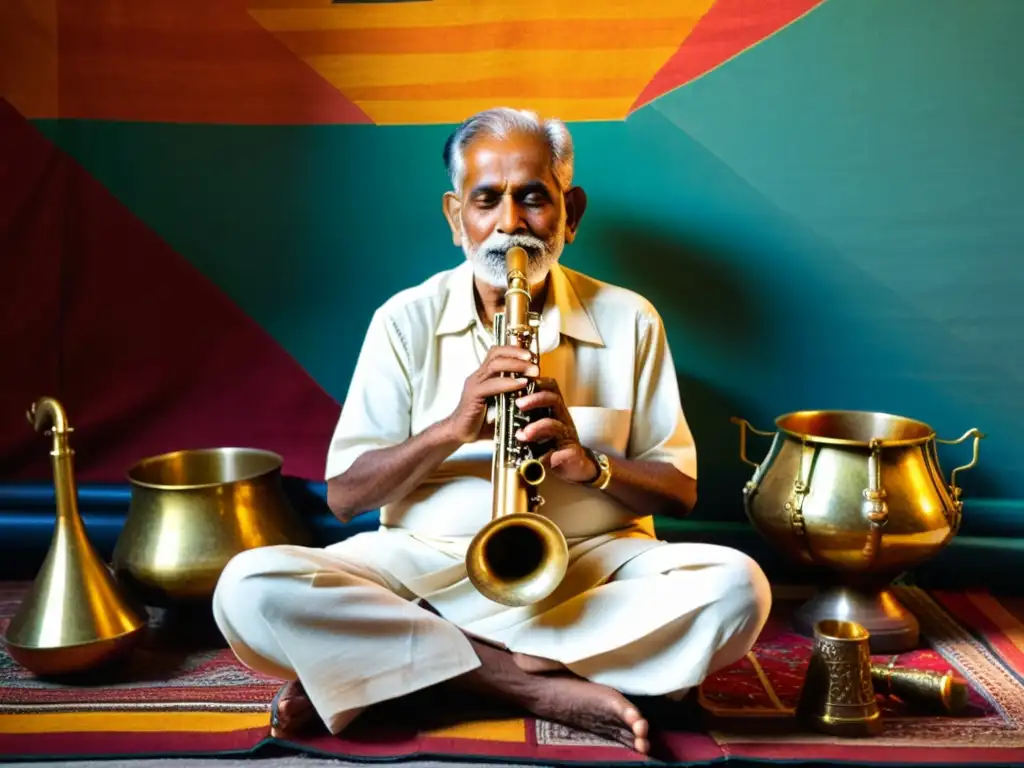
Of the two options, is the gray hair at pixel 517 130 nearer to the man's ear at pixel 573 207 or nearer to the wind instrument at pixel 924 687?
the man's ear at pixel 573 207

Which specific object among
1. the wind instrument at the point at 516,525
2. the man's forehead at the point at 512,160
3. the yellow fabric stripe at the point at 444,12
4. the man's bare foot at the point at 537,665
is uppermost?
the yellow fabric stripe at the point at 444,12

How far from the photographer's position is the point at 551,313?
302cm

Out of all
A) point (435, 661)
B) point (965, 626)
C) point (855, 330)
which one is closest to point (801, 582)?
point (965, 626)

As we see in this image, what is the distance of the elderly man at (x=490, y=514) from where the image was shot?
2594 mm

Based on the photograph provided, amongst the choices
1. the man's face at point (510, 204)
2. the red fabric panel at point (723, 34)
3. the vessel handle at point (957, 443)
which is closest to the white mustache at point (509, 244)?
the man's face at point (510, 204)

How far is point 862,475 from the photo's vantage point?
314 cm

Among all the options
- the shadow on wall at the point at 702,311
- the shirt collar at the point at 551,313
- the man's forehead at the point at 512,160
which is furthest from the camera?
the shadow on wall at the point at 702,311

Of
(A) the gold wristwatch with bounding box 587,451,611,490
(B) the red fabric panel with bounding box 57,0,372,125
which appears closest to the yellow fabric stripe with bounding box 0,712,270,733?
(A) the gold wristwatch with bounding box 587,451,611,490

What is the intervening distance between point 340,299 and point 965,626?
2083 millimetres

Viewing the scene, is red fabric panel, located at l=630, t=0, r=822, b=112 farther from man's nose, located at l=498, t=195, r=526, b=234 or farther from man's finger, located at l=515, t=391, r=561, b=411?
man's finger, located at l=515, t=391, r=561, b=411

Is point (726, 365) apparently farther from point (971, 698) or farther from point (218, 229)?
point (218, 229)

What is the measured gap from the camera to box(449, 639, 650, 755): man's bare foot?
101 inches

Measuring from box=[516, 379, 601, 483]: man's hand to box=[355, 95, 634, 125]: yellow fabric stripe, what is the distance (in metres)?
1.23

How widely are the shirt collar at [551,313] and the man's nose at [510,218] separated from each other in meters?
0.26
